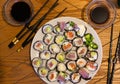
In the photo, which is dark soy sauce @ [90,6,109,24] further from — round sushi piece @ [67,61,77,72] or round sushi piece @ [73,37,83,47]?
round sushi piece @ [67,61,77,72]

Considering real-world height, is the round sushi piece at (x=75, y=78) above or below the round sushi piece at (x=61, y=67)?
below

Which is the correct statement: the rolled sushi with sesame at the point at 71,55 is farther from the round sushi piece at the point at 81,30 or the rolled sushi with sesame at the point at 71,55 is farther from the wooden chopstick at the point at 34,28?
the wooden chopstick at the point at 34,28

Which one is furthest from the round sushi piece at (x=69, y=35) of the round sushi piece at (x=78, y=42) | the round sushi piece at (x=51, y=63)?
the round sushi piece at (x=51, y=63)

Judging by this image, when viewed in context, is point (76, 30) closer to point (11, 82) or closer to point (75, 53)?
point (75, 53)

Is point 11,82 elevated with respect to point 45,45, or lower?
lower

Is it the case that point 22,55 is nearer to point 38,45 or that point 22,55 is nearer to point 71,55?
point 38,45

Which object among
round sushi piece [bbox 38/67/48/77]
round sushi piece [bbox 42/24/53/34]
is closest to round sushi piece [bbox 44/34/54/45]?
round sushi piece [bbox 42/24/53/34]

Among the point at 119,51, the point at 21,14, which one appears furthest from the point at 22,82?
the point at 119,51

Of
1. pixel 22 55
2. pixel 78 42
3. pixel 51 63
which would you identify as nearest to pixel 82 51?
pixel 78 42
